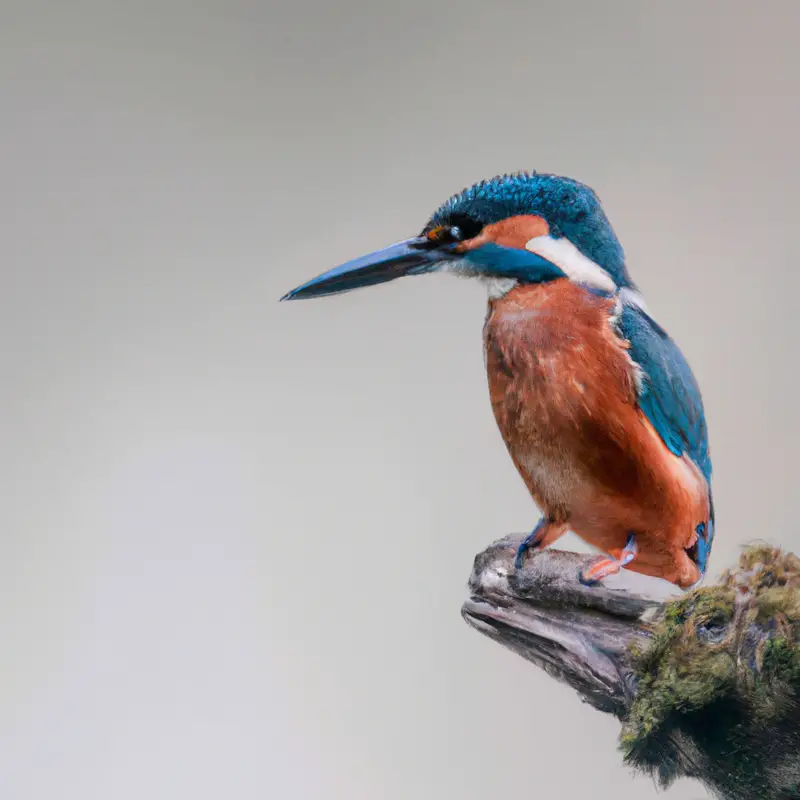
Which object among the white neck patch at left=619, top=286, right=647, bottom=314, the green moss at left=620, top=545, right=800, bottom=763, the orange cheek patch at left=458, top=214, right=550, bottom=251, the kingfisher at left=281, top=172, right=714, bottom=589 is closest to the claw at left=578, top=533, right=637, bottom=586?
the kingfisher at left=281, top=172, right=714, bottom=589

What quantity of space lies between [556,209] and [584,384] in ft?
0.80

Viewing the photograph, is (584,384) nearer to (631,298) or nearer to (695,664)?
(631,298)

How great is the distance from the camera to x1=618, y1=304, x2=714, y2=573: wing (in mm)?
1035

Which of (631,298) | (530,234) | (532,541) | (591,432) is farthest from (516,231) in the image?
(532,541)

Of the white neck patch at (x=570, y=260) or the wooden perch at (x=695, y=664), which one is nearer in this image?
the wooden perch at (x=695, y=664)

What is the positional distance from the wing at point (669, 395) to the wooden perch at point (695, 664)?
5.9 inches

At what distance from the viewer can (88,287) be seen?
60.2 inches

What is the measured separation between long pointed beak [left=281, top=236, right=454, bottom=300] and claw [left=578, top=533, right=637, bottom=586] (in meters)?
0.46

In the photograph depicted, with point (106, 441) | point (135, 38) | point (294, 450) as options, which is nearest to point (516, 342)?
point (294, 450)

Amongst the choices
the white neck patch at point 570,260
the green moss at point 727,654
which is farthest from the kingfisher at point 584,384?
the green moss at point 727,654

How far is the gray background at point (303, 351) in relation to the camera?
3.96 ft

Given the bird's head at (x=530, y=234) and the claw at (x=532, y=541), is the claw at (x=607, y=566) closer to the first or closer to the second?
the claw at (x=532, y=541)

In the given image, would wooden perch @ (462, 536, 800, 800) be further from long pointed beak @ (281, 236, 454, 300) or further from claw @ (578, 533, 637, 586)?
long pointed beak @ (281, 236, 454, 300)

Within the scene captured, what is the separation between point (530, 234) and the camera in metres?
1.08
